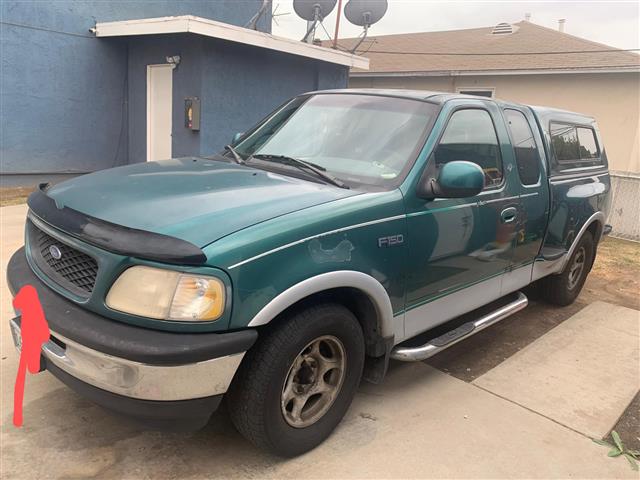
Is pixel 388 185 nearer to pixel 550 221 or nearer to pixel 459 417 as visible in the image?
pixel 459 417

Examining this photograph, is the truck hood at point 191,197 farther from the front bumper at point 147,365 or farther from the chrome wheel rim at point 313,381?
the chrome wheel rim at point 313,381

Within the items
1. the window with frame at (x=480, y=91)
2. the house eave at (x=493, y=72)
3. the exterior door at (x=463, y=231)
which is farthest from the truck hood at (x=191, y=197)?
the window with frame at (x=480, y=91)

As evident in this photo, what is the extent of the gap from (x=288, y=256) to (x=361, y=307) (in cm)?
73

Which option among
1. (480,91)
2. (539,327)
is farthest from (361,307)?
(480,91)

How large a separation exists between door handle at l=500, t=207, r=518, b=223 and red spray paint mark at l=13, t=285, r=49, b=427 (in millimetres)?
2942

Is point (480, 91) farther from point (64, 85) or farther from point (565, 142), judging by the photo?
point (565, 142)

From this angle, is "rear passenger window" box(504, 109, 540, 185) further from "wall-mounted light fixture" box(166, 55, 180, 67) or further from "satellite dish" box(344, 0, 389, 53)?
"satellite dish" box(344, 0, 389, 53)

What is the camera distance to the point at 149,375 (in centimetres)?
216

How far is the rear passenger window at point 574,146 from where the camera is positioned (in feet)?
15.6

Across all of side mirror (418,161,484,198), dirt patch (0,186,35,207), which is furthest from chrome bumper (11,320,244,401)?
dirt patch (0,186,35,207)

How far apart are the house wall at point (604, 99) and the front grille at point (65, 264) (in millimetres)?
13990

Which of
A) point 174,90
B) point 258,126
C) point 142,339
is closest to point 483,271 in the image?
point 258,126

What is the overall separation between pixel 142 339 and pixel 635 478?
267 centimetres

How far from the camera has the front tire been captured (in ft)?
8.04
